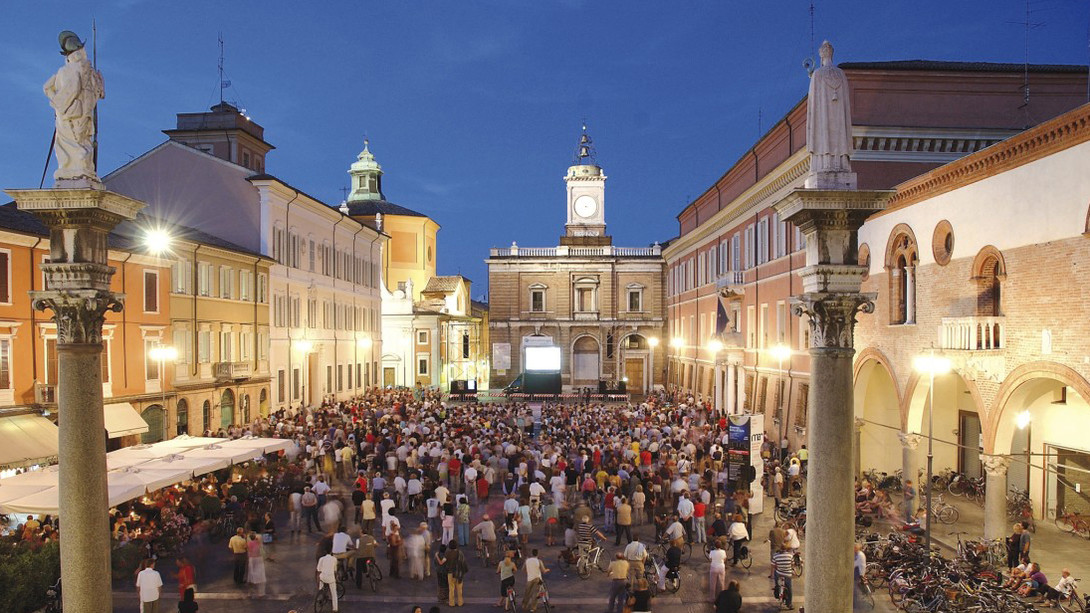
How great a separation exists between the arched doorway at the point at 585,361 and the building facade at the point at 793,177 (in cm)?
1724

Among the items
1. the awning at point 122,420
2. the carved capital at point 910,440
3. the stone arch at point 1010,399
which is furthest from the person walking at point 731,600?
the awning at point 122,420

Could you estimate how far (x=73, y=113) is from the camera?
9.27 metres

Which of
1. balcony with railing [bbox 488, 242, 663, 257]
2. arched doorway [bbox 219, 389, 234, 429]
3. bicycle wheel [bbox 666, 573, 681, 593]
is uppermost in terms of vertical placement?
balcony with railing [bbox 488, 242, 663, 257]

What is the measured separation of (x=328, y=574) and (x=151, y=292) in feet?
57.1

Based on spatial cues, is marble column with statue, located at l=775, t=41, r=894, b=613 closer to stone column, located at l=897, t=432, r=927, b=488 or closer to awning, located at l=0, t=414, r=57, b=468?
stone column, located at l=897, t=432, r=927, b=488

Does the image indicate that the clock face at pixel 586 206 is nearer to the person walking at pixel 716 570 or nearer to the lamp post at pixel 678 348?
the lamp post at pixel 678 348

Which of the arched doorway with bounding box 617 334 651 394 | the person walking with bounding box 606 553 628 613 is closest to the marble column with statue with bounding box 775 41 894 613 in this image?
the person walking with bounding box 606 553 628 613

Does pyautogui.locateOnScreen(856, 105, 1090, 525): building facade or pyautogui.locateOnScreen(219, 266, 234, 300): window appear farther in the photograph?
pyautogui.locateOnScreen(219, 266, 234, 300): window

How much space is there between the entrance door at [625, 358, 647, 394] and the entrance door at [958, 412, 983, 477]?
39667mm

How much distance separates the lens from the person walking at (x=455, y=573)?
47.4 feet

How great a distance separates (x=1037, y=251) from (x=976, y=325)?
2.01 metres

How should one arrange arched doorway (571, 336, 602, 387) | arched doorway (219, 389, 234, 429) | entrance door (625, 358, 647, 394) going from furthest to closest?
1. arched doorway (571, 336, 602, 387)
2. entrance door (625, 358, 647, 394)
3. arched doorway (219, 389, 234, 429)

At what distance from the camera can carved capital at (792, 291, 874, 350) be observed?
30.1 feet

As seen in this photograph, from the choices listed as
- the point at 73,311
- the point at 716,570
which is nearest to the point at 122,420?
the point at 73,311
